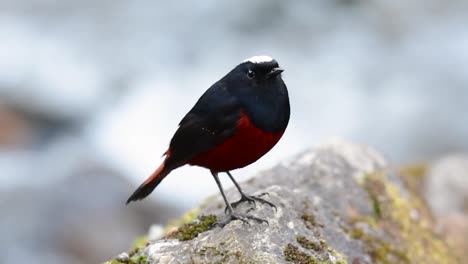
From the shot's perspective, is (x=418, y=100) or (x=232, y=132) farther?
(x=418, y=100)

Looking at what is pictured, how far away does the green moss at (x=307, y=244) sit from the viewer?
3.79 meters

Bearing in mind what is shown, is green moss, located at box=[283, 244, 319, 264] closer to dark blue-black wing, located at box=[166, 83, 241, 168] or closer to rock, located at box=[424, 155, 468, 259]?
dark blue-black wing, located at box=[166, 83, 241, 168]

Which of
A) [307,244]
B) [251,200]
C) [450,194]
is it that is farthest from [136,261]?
[450,194]

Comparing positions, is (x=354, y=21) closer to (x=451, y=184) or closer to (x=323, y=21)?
(x=323, y=21)

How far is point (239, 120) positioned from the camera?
12.5ft

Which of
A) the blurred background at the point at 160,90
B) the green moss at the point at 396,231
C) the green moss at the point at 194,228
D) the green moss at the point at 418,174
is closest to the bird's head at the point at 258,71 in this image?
the green moss at the point at 194,228

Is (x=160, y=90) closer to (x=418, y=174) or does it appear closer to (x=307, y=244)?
(x=418, y=174)

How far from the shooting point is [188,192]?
38.3ft

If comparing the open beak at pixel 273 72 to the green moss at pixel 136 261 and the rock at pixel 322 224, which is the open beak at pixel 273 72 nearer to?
the rock at pixel 322 224

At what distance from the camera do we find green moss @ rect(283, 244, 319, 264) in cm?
358

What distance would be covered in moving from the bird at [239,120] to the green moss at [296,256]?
264mm

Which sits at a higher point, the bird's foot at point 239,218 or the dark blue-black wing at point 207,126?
the dark blue-black wing at point 207,126

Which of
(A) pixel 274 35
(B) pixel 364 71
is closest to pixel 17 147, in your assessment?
(A) pixel 274 35

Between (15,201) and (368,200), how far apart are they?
726cm
